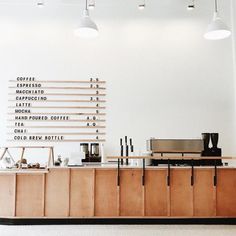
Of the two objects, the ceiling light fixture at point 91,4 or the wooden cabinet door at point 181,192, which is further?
the ceiling light fixture at point 91,4

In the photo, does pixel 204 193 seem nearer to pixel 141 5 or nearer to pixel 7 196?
pixel 7 196

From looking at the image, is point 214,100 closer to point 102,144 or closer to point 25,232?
point 102,144

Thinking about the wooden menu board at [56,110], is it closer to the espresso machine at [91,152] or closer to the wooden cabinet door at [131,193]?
the espresso machine at [91,152]

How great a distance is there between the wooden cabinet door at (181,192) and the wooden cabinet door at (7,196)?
2671 mm

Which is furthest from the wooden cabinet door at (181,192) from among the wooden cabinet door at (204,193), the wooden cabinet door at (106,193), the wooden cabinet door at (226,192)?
the wooden cabinet door at (106,193)

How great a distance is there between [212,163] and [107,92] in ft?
8.85

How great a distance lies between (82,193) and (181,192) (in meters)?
1.68

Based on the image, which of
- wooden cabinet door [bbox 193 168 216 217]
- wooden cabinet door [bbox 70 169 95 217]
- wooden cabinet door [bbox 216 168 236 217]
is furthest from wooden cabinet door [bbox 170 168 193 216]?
wooden cabinet door [bbox 70 169 95 217]

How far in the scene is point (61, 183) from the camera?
5371 mm

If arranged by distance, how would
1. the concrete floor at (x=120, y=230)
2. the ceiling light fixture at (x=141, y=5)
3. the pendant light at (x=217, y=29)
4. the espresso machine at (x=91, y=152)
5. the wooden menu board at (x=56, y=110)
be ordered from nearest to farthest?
the concrete floor at (x=120, y=230), the pendant light at (x=217, y=29), the espresso machine at (x=91, y=152), the wooden menu board at (x=56, y=110), the ceiling light fixture at (x=141, y=5)

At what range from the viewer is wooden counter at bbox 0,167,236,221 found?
17.5 ft

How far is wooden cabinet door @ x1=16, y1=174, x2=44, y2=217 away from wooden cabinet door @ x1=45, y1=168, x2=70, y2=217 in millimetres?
102

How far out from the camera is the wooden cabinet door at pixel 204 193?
5.36 m

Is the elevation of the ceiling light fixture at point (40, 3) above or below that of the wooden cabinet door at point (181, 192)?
above
